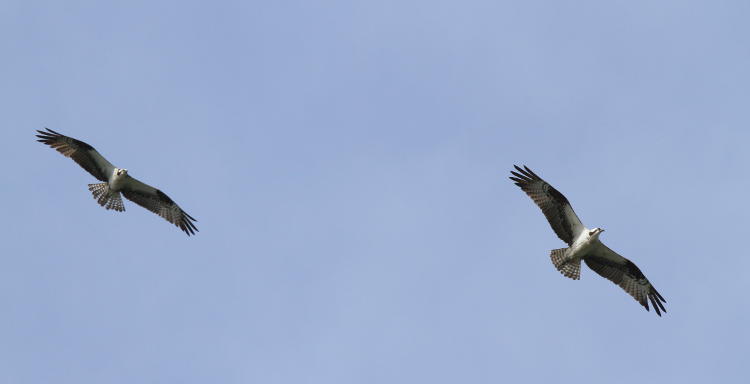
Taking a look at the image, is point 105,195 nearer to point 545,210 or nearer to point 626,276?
point 545,210

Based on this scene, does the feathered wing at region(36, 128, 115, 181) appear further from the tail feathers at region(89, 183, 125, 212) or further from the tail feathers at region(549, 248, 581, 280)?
the tail feathers at region(549, 248, 581, 280)

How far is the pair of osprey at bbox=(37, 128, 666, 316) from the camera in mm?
27500

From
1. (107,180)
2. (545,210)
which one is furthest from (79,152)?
(545,210)

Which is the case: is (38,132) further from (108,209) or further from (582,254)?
(582,254)

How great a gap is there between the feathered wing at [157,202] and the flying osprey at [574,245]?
9.16 metres

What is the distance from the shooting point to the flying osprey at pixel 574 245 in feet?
90.1

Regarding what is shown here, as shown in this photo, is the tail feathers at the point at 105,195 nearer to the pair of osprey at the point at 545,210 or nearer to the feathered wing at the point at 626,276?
the pair of osprey at the point at 545,210

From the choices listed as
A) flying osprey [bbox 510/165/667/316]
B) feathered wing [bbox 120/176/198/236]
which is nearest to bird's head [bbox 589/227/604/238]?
flying osprey [bbox 510/165/667/316]

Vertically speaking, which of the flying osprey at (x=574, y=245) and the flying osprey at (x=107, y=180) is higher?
the flying osprey at (x=574, y=245)

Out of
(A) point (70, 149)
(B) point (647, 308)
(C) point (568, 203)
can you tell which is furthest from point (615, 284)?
(A) point (70, 149)

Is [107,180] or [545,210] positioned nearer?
[545,210]

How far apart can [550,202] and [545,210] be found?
0.23m

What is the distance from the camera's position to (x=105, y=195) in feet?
97.6

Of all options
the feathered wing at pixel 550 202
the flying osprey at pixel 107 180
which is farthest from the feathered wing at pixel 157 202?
the feathered wing at pixel 550 202
